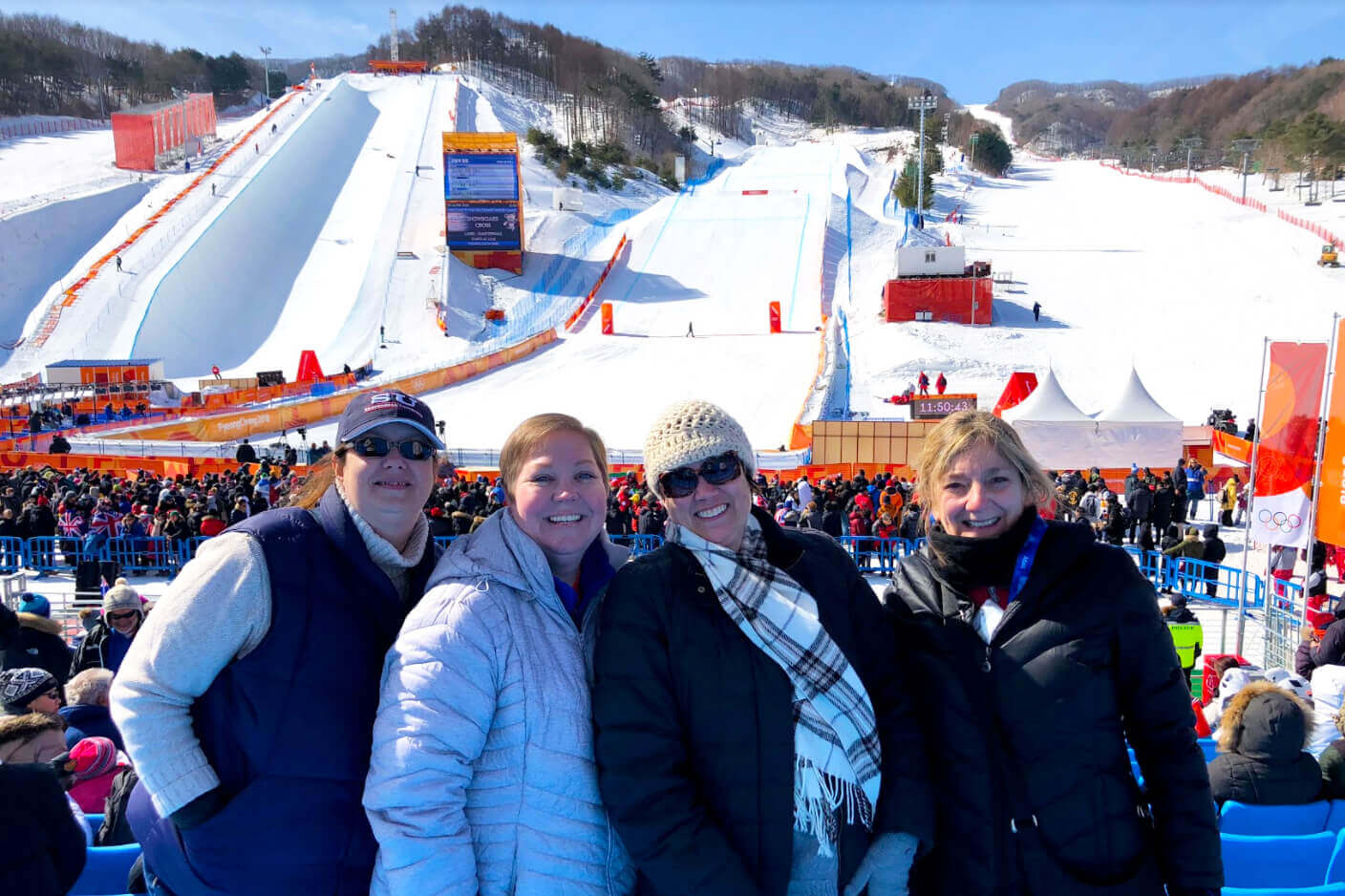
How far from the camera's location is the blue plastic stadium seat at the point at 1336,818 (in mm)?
2979

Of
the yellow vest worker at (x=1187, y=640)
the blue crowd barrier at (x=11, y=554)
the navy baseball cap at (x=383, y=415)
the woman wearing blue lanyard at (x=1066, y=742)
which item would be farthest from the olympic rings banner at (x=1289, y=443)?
the blue crowd barrier at (x=11, y=554)

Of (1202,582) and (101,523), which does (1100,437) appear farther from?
(101,523)

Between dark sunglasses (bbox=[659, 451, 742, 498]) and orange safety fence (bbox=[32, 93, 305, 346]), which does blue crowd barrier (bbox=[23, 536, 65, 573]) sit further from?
orange safety fence (bbox=[32, 93, 305, 346])

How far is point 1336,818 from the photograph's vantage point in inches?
117

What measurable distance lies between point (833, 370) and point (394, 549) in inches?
888

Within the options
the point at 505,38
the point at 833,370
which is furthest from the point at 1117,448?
the point at 505,38

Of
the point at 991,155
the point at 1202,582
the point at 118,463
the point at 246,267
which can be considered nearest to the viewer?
the point at 1202,582

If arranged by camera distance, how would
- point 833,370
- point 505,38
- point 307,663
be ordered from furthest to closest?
point 505,38 < point 833,370 < point 307,663

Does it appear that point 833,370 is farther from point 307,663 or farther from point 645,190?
point 645,190

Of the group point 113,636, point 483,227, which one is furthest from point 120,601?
A: point 483,227

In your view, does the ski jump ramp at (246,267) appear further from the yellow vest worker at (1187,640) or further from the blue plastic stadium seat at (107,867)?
the blue plastic stadium seat at (107,867)

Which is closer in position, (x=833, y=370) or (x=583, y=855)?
(x=583, y=855)

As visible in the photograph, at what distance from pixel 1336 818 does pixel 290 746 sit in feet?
10.6

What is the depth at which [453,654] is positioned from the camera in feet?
5.86
